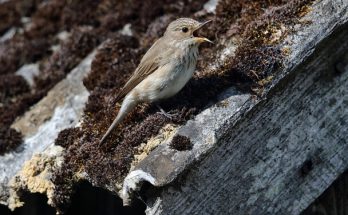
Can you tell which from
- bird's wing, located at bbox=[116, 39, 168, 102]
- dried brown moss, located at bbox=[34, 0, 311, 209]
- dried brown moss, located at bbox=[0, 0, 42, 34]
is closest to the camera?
dried brown moss, located at bbox=[34, 0, 311, 209]

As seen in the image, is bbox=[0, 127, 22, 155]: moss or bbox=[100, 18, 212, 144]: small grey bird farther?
bbox=[0, 127, 22, 155]: moss

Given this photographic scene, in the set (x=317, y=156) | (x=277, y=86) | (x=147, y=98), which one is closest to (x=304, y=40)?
(x=277, y=86)

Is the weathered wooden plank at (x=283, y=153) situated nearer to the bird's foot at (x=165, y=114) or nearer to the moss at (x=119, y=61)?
the moss at (x=119, y=61)

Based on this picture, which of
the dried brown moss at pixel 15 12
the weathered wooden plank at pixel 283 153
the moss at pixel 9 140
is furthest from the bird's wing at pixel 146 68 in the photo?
the dried brown moss at pixel 15 12

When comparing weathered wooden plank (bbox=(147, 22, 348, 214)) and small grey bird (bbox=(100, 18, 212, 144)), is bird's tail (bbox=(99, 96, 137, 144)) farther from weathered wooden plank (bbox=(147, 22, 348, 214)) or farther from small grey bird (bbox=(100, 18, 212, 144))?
weathered wooden plank (bbox=(147, 22, 348, 214))

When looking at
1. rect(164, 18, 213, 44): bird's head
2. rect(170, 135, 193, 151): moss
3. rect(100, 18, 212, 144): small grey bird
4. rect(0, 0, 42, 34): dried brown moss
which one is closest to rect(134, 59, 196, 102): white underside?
rect(100, 18, 212, 144): small grey bird

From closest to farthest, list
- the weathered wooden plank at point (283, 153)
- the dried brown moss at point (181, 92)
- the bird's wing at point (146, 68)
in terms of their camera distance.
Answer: the weathered wooden plank at point (283, 153)
the dried brown moss at point (181, 92)
the bird's wing at point (146, 68)

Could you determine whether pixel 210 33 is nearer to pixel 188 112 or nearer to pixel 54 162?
pixel 188 112

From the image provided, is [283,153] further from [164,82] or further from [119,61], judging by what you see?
[119,61]
